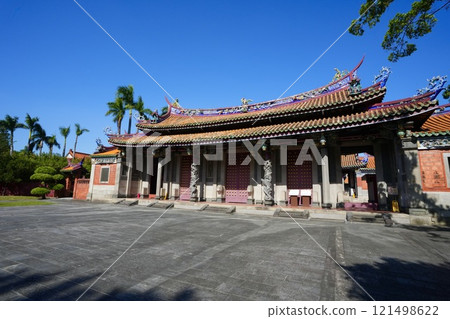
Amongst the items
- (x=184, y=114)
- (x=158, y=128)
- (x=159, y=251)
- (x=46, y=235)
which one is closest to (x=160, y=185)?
(x=158, y=128)

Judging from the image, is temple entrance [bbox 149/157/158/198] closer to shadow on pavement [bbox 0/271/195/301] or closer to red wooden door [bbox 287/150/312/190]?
red wooden door [bbox 287/150/312/190]

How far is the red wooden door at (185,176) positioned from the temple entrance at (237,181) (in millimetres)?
3124

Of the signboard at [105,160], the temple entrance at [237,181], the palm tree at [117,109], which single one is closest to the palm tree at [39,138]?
the palm tree at [117,109]

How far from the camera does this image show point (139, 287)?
2594 millimetres

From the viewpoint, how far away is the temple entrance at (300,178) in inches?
471

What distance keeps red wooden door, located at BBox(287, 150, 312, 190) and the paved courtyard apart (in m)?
6.41

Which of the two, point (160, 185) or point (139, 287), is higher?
point (160, 185)

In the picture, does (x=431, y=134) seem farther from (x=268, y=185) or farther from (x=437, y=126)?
(x=268, y=185)

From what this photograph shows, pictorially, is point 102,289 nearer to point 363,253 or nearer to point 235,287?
point 235,287

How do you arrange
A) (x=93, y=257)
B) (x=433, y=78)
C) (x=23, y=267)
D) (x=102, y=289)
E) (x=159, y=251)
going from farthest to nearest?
(x=433, y=78) < (x=159, y=251) < (x=93, y=257) < (x=23, y=267) < (x=102, y=289)

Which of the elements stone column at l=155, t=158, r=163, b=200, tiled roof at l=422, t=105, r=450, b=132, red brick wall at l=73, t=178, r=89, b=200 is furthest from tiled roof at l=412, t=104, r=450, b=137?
red brick wall at l=73, t=178, r=89, b=200

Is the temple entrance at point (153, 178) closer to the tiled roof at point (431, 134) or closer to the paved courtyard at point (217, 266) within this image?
the paved courtyard at point (217, 266)

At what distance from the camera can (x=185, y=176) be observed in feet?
51.7
